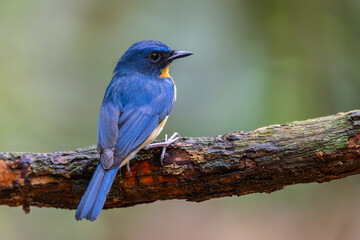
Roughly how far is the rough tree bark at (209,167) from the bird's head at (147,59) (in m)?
1.18

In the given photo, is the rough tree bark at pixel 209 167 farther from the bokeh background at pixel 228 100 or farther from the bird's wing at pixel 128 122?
the bokeh background at pixel 228 100

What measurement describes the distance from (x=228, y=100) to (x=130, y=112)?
6.77 feet

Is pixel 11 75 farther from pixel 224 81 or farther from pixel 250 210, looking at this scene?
pixel 250 210

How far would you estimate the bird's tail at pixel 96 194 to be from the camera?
3053 millimetres

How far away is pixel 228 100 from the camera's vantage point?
5.45 metres

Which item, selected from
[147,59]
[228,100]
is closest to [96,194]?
[147,59]

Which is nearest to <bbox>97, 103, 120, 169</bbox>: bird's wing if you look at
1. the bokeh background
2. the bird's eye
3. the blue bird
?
the blue bird

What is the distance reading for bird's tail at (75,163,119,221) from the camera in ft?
10.0

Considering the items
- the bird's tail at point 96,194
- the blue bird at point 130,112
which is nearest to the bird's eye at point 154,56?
the blue bird at point 130,112

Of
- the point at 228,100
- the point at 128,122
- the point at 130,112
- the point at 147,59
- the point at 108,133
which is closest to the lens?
the point at 108,133

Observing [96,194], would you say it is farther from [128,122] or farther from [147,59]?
[147,59]

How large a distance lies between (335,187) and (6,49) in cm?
516

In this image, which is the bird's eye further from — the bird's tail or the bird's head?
the bird's tail

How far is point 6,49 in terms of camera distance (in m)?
6.28
